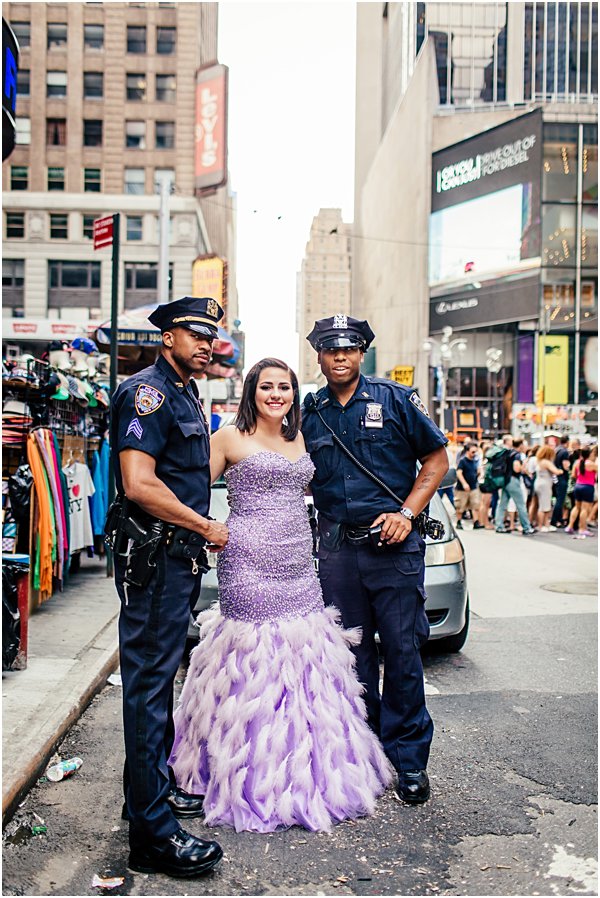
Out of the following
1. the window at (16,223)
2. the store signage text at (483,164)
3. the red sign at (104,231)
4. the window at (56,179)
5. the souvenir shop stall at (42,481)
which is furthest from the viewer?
the window at (56,179)

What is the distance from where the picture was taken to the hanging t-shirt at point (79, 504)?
7934mm

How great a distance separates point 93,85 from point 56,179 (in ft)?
22.2

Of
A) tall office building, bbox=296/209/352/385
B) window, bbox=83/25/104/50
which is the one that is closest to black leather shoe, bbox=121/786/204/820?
window, bbox=83/25/104/50

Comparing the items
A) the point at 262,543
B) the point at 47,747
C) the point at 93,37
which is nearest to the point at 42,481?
the point at 47,747

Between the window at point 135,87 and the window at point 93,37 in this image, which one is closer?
the window at point 93,37

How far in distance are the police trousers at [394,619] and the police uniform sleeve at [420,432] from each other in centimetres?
49

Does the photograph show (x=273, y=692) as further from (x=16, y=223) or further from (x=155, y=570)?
(x=16, y=223)

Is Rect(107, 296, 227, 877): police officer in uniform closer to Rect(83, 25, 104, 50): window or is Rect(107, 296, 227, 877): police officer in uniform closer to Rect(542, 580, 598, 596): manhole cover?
Rect(542, 580, 598, 596): manhole cover

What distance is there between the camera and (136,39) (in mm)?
54531

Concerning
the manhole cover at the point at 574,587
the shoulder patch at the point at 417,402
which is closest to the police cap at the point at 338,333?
the shoulder patch at the point at 417,402

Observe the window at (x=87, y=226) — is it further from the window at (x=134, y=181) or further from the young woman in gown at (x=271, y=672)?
the young woman in gown at (x=271, y=672)

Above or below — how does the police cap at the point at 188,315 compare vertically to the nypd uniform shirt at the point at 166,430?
above

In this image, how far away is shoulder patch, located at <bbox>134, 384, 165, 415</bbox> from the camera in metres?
3.15

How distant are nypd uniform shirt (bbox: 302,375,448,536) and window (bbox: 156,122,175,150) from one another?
54.2 meters
